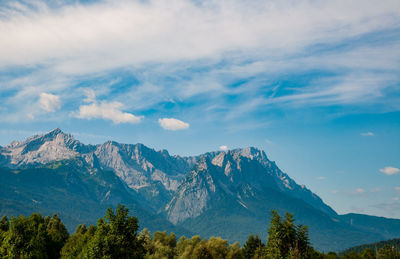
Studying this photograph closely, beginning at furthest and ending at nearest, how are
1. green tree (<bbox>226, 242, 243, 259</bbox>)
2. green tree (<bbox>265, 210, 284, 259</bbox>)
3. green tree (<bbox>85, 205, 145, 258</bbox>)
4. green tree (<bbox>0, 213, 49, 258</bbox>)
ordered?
green tree (<bbox>226, 242, 243, 259</bbox>) < green tree (<bbox>0, 213, 49, 258</bbox>) < green tree (<bbox>265, 210, 284, 259</bbox>) < green tree (<bbox>85, 205, 145, 258</bbox>)

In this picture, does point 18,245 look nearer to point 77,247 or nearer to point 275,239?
point 77,247

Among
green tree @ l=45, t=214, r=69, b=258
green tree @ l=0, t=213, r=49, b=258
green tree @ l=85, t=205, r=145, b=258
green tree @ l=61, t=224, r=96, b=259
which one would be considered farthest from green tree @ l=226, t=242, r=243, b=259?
green tree @ l=0, t=213, r=49, b=258

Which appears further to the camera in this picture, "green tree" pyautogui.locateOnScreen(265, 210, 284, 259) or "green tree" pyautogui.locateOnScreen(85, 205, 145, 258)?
"green tree" pyautogui.locateOnScreen(265, 210, 284, 259)

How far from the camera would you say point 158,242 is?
613ft

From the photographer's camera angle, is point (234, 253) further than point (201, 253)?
No

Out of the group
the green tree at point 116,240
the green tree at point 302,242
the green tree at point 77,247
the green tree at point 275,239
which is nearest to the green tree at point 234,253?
the green tree at point 77,247

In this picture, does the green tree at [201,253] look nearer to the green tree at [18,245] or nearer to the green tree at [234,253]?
the green tree at [234,253]

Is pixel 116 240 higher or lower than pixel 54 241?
higher

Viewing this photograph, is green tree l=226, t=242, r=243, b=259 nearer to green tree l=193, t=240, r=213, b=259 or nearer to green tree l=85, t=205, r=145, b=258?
green tree l=193, t=240, r=213, b=259

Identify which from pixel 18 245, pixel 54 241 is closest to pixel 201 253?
pixel 54 241

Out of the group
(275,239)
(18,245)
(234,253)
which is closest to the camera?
(275,239)

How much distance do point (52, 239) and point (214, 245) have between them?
225 feet

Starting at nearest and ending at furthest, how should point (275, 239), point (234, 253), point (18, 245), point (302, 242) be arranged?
point (275, 239) < point (302, 242) < point (18, 245) < point (234, 253)

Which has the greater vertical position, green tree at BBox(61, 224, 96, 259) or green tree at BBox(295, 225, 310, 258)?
green tree at BBox(295, 225, 310, 258)
